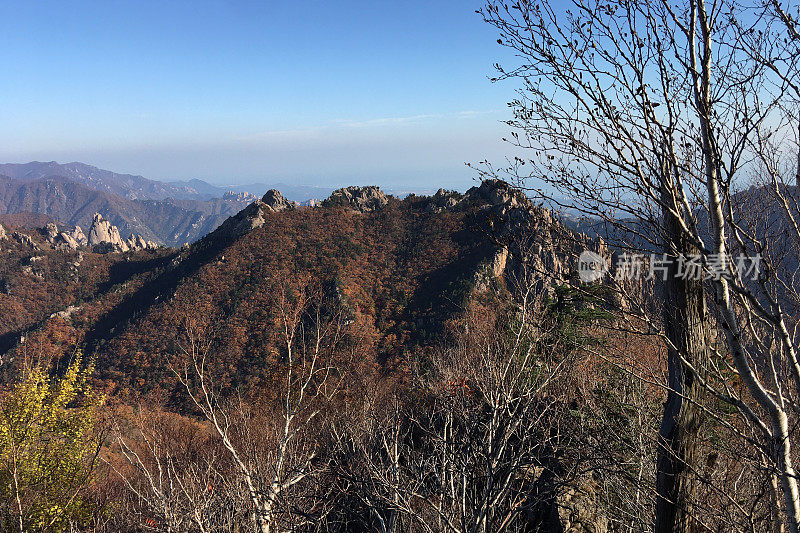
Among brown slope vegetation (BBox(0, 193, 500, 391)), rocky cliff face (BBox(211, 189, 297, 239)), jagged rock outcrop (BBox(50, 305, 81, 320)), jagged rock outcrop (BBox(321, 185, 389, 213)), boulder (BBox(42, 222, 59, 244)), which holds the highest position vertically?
jagged rock outcrop (BBox(321, 185, 389, 213))

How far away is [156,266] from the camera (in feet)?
234

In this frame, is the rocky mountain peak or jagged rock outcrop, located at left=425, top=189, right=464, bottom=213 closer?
jagged rock outcrop, located at left=425, top=189, right=464, bottom=213

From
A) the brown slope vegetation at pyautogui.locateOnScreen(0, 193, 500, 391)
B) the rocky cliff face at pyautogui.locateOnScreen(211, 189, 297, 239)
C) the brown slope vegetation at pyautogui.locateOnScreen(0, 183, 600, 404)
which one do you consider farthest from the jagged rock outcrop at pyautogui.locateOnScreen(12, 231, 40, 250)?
the rocky cliff face at pyautogui.locateOnScreen(211, 189, 297, 239)

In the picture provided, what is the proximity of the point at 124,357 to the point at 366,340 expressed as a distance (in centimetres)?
2943

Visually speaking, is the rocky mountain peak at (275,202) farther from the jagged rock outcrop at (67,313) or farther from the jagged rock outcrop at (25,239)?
the jagged rock outcrop at (25,239)

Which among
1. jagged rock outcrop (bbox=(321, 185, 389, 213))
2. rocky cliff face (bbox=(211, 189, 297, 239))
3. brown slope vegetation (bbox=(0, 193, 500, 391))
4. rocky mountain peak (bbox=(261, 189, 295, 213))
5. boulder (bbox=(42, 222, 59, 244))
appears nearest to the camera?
brown slope vegetation (bbox=(0, 193, 500, 391))

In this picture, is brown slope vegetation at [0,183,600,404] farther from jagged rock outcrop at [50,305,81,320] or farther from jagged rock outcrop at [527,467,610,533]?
jagged rock outcrop at [527,467,610,533]

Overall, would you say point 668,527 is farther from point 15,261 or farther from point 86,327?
point 15,261

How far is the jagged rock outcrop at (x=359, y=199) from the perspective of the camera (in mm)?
72438

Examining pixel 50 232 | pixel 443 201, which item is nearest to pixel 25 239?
pixel 50 232

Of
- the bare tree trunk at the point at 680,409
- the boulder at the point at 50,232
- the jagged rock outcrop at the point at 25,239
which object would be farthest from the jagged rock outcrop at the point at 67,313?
the bare tree trunk at the point at 680,409

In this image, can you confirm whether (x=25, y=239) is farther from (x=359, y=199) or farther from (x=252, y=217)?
(x=359, y=199)

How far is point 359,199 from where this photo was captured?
73.6 m

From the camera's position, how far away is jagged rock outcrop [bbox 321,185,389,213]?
238 ft
